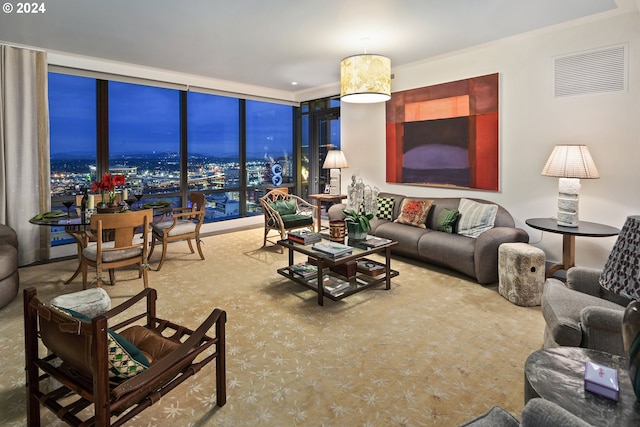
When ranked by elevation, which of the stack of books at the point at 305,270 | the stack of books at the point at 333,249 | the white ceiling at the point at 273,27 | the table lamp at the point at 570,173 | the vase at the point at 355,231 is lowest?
the stack of books at the point at 305,270

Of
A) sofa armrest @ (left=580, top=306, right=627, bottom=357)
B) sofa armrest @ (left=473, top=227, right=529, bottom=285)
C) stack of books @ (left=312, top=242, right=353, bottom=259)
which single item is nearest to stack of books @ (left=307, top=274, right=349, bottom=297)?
stack of books @ (left=312, top=242, right=353, bottom=259)

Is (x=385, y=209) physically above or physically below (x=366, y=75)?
below

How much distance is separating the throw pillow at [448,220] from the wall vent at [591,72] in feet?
5.57

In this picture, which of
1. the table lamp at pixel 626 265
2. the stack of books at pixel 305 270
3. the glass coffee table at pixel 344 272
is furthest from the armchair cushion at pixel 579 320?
the stack of books at pixel 305 270

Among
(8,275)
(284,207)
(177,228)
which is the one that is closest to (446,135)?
(284,207)

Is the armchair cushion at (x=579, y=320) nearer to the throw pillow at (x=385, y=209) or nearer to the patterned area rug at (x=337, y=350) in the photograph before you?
the patterned area rug at (x=337, y=350)

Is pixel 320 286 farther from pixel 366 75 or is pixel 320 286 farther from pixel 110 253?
pixel 366 75

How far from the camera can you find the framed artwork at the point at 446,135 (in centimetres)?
449

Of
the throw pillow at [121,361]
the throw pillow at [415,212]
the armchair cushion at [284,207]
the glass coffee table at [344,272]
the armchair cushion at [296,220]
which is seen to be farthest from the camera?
the armchair cushion at [284,207]

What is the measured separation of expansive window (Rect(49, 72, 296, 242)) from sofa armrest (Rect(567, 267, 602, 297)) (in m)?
5.66

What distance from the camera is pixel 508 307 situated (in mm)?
3191

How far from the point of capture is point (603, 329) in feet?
5.91

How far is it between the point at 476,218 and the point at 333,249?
6.53ft

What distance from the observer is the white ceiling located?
10.6ft
